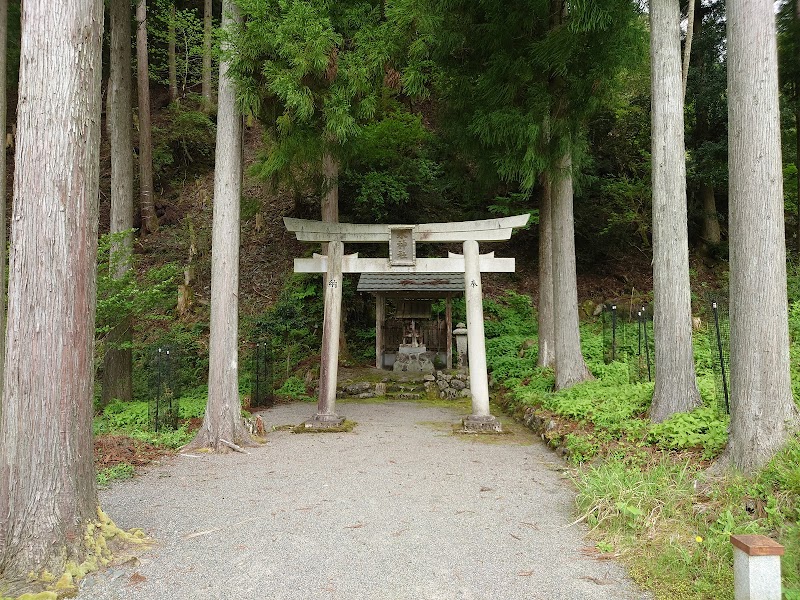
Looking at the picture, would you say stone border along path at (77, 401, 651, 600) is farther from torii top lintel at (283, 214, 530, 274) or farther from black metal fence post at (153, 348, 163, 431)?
torii top lintel at (283, 214, 530, 274)

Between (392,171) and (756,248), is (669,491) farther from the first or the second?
(392,171)

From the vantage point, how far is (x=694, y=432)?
4.98 meters

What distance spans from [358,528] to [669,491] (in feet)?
7.42

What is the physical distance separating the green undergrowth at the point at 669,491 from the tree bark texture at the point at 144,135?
44.8 ft

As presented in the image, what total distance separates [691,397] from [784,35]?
975cm

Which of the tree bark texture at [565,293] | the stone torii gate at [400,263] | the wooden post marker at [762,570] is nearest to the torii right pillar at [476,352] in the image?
the stone torii gate at [400,263]

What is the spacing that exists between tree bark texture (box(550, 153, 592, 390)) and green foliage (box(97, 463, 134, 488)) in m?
6.17

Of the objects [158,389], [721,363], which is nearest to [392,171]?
[158,389]

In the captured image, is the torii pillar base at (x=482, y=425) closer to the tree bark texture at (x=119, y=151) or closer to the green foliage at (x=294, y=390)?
the green foliage at (x=294, y=390)

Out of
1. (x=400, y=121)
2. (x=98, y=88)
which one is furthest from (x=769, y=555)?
(x=400, y=121)

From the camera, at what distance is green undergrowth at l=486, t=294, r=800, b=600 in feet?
9.78

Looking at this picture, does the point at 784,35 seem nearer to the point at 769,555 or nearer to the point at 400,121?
the point at 400,121

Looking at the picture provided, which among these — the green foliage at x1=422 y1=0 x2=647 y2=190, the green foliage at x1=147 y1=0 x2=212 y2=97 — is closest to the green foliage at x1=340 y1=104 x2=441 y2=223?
the green foliage at x1=422 y1=0 x2=647 y2=190

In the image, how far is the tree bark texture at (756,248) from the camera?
12.9ft
